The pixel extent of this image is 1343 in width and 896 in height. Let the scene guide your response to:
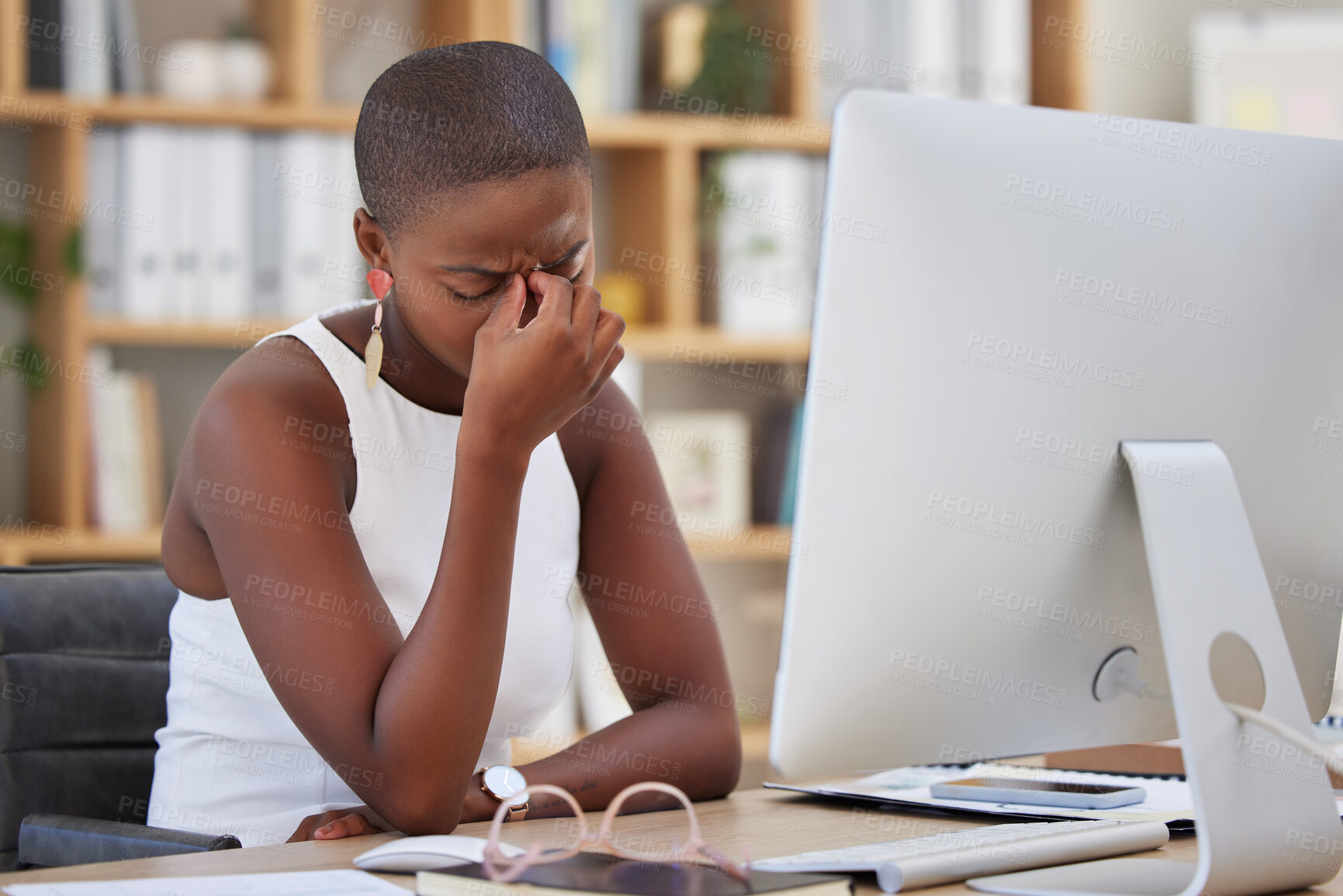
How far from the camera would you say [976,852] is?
0.79 m

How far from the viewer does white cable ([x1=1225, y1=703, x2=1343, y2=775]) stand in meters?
0.77

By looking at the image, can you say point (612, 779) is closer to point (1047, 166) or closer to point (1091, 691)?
point (1091, 691)

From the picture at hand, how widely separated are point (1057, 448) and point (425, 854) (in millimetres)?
455

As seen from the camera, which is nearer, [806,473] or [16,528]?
[806,473]

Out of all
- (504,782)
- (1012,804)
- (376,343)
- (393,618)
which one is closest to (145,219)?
(376,343)

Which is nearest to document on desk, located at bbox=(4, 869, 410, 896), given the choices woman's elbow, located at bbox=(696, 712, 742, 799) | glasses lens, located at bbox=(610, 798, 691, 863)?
glasses lens, located at bbox=(610, 798, 691, 863)

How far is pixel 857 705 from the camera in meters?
0.81

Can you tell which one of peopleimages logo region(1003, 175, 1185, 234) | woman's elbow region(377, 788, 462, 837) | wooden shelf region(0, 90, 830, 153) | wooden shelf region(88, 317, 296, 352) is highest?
wooden shelf region(0, 90, 830, 153)

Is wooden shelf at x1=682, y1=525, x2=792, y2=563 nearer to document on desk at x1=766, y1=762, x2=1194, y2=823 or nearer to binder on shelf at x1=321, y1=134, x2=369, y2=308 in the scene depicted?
binder on shelf at x1=321, y1=134, x2=369, y2=308

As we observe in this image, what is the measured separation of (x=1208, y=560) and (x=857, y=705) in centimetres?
23

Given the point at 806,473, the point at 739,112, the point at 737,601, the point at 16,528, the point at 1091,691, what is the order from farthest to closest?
the point at 737,601
the point at 739,112
the point at 16,528
the point at 1091,691
the point at 806,473

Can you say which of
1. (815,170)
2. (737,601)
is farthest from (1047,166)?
(737,601)

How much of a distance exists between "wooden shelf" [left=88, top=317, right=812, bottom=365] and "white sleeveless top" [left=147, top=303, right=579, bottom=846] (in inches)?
48.3

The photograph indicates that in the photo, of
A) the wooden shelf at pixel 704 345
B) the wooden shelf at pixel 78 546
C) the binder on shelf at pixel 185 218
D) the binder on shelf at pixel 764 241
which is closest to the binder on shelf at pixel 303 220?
the binder on shelf at pixel 185 218
